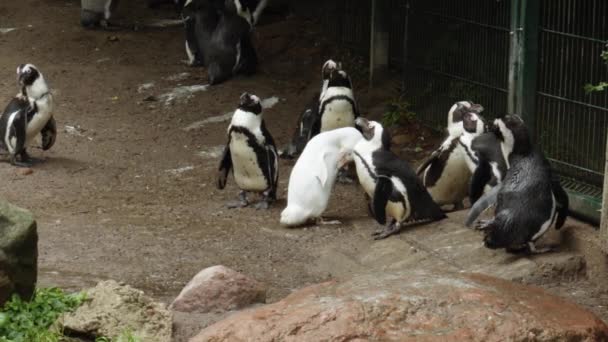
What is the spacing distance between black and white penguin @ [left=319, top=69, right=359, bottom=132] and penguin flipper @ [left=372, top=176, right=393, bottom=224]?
2179 millimetres

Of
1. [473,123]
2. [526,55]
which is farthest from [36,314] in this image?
[526,55]

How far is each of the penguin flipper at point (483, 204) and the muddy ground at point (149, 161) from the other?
2.87ft

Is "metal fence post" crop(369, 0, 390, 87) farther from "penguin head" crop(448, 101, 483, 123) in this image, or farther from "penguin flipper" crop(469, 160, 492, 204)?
"penguin flipper" crop(469, 160, 492, 204)

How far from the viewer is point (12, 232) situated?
21.5 ft

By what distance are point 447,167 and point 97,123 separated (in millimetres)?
4889

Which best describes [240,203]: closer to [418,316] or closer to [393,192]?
[393,192]

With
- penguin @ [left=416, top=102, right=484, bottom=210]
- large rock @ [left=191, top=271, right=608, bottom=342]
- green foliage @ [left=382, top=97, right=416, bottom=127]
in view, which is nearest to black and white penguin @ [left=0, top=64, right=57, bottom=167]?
green foliage @ [left=382, top=97, right=416, bottom=127]

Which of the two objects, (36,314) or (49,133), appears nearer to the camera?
(36,314)

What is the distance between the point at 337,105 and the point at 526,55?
2.08 m

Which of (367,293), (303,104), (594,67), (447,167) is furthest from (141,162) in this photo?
(367,293)

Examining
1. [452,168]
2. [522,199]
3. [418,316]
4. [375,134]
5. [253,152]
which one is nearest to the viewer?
[418,316]

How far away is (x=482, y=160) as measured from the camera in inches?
353

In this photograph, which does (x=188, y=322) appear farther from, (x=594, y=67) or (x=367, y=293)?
(x=594, y=67)

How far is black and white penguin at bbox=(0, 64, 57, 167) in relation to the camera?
11281mm
